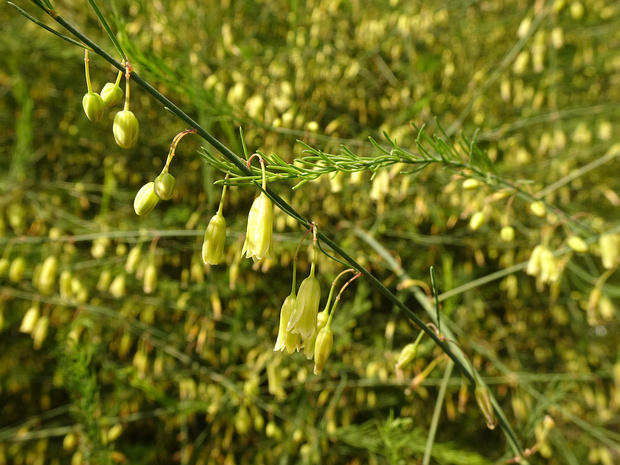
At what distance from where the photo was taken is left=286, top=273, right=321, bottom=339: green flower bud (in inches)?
18.7

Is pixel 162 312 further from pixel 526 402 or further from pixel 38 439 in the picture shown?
pixel 526 402

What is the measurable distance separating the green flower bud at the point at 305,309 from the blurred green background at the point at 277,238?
27.1 inches

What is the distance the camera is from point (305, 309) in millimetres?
474

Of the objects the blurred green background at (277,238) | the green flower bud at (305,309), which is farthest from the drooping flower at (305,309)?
the blurred green background at (277,238)

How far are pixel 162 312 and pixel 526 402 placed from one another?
1410 millimetres

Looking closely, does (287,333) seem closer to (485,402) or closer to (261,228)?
(261,228)

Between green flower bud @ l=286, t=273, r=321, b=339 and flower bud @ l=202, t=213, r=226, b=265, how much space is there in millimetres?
104

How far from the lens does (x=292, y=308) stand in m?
0.49

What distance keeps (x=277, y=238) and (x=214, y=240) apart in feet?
2.26

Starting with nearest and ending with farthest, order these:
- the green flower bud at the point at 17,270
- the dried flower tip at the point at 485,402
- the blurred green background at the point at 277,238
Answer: the dried flower tip at the point at 485,402
the green flower bud at the point at 17,270
the blurred green background at the point at 277,238

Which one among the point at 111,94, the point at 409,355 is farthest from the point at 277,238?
the point at 111,94

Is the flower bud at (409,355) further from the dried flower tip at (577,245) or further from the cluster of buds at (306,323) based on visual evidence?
the dried flower tip at (577,245)

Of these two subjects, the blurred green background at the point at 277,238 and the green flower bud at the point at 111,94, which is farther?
the blurred green background at the point at 277,238

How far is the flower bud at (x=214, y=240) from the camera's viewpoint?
47 cm
